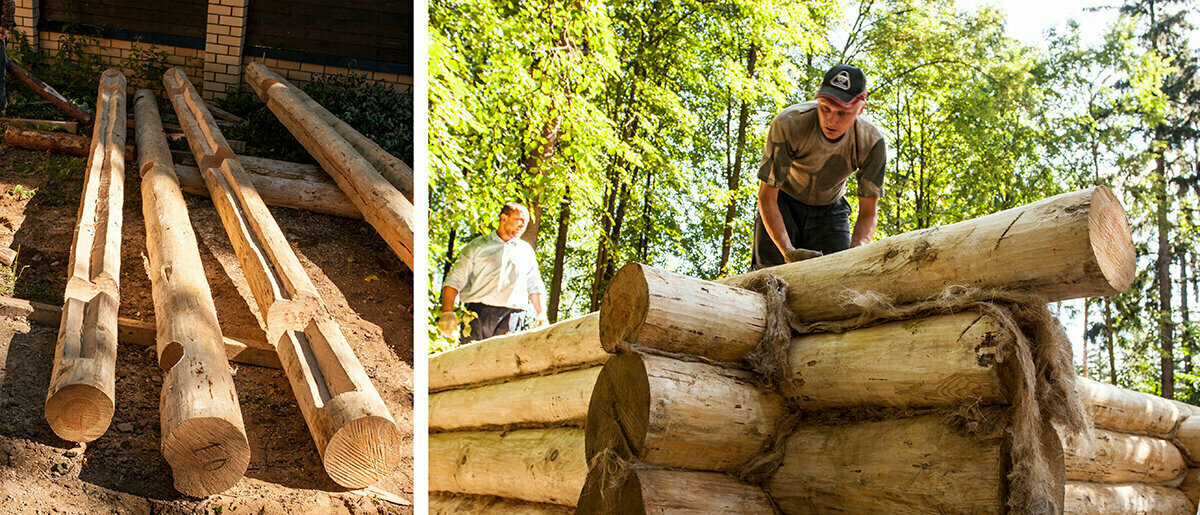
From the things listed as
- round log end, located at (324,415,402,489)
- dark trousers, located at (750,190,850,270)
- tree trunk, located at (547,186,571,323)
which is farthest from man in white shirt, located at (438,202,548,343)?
tree trunk, located at (547,186,571,323)

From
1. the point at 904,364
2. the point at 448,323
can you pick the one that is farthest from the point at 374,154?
the point at 448,323

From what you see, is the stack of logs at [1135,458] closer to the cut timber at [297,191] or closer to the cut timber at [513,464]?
the cut timber at [513,464]

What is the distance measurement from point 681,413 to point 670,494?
200mm

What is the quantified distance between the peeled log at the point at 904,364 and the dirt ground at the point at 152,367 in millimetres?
1109

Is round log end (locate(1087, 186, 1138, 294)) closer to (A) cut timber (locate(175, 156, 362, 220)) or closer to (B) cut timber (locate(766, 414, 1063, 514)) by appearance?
(B) cut timber (locate(766, 414, 1063, 514))

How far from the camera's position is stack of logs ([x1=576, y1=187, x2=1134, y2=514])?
5.22ft

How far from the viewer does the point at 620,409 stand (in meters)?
2.10

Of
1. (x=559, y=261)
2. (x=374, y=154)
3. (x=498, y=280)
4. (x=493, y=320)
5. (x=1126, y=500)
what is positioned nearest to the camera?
(x=374, y=154)

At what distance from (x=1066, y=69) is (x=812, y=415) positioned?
6.98 m

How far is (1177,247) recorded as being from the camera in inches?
183

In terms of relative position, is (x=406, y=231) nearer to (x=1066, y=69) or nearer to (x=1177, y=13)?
(x=1177, y=13)

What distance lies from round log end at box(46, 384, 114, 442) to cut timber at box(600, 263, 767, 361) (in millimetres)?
1195

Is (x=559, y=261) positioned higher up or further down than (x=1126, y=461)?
further down

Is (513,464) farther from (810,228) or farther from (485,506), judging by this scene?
(810,228)
